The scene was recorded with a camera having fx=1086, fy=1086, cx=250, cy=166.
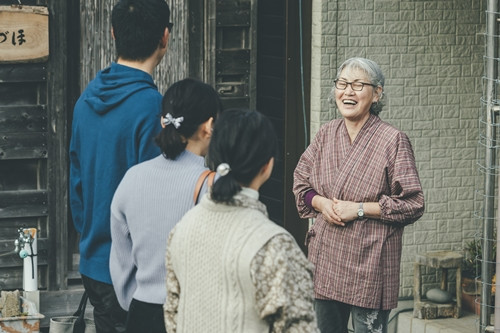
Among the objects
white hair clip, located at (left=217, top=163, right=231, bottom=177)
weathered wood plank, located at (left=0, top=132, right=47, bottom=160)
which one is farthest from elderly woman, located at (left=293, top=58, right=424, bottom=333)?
weathered wood plank, located at (left=0, top=132, right=47, bottom=160)

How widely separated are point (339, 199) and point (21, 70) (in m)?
2.93

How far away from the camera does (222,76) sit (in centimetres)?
833

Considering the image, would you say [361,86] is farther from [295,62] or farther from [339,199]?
[295,62]

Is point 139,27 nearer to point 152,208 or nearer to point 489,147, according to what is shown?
point 152,208

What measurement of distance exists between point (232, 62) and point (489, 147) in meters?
2.42

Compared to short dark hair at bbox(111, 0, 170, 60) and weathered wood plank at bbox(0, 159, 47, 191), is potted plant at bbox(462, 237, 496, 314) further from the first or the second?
short dark hair at bbox(111, 0, 170, 60)

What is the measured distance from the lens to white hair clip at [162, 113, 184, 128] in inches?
174

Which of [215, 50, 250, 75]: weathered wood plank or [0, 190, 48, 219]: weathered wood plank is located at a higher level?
[215, 50, 250, 75]: weathered wood plank

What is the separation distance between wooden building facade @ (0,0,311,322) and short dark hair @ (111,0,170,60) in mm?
2940

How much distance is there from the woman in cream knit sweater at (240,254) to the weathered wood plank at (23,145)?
414 cm

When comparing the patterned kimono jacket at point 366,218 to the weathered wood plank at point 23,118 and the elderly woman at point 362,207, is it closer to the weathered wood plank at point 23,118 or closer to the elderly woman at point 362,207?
the elderly woman at point 362,207

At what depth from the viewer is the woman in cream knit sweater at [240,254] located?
3758 mm

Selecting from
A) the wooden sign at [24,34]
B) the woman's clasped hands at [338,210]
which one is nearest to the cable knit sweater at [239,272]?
the woman's clasped hands at [338,210]

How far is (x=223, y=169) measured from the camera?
12.5 feet
